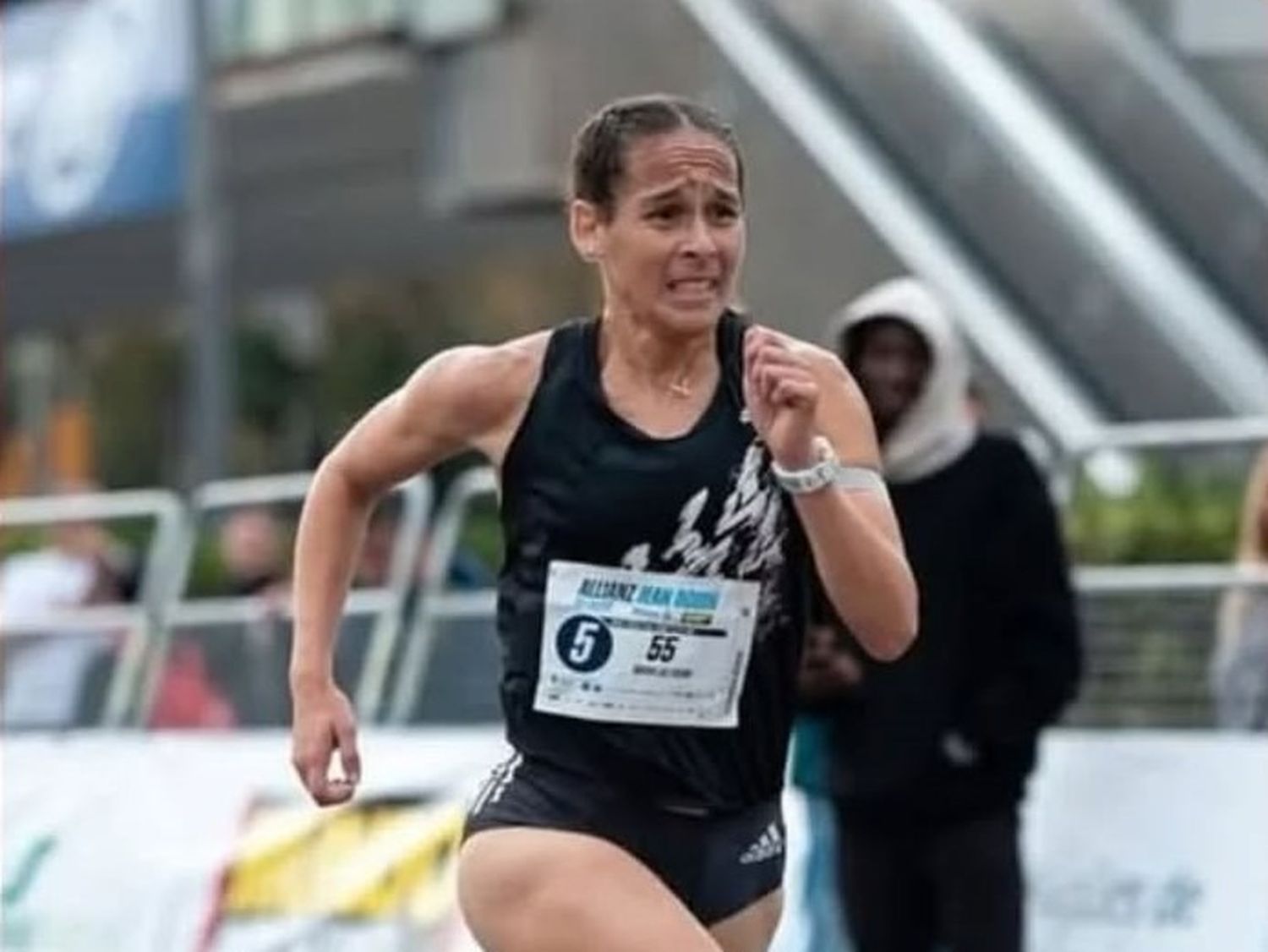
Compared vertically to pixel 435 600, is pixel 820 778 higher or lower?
higher

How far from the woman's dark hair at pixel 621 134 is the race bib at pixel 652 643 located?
577 millimetres

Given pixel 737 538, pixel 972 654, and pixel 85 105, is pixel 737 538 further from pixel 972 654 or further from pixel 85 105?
pixel 85 105

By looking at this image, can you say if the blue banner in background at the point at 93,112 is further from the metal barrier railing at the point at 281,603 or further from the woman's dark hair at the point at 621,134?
the woman's dark hair at the point at 621,134

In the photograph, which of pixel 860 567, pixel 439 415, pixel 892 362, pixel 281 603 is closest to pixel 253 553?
pixel 281 603

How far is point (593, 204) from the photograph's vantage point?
635 cm

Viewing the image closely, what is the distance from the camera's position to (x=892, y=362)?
29.3ft

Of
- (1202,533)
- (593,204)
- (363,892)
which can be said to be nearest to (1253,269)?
(1202,533)

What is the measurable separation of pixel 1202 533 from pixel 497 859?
611cm

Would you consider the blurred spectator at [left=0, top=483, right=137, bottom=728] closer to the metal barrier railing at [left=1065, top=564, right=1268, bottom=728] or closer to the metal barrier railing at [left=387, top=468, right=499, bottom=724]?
the metal barrier railing at [left=387, top=468, right=499, bottom=724]

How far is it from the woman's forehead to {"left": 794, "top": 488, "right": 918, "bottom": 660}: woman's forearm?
527 millimetres

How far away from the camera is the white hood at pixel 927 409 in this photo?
348 inches

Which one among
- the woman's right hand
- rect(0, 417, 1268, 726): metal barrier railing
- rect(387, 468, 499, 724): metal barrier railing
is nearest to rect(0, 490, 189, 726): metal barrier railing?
rect(0, 417, 1268, 726): metal barrier railing

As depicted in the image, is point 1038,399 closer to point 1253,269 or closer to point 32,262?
point 1253,269

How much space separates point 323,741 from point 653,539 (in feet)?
2.02
